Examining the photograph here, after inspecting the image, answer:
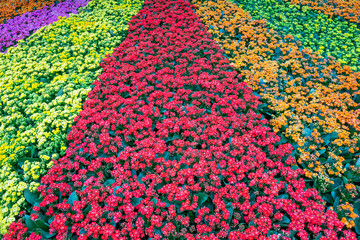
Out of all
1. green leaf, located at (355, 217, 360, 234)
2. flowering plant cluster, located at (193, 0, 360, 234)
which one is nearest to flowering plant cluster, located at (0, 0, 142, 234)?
flowering plant cluster, located at (193, 0, 360, 234)

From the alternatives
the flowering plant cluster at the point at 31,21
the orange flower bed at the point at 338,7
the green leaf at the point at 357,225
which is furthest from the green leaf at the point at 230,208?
the orange flower bed at the point at 338,7

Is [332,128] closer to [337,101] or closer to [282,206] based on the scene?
[337,101]

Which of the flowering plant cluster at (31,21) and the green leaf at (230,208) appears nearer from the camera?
the green leaf at (230,208)

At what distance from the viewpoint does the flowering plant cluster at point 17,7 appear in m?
11.1

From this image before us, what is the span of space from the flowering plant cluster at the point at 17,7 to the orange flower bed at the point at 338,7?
12.7 meters

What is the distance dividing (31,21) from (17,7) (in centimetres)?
279

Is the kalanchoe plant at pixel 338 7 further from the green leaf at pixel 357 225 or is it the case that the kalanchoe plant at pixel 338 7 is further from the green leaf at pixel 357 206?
the green leaf at pixel 357 225

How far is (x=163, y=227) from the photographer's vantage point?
375 cm

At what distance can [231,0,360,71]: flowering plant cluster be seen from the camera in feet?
26.7

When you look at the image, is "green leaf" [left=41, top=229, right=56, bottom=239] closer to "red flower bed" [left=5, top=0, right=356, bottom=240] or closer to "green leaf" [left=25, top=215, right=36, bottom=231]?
"red flower bed" [left=5, top=0, right=356, bottom=240]

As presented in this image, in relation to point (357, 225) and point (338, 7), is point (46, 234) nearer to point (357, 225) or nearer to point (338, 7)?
point (357, 225)

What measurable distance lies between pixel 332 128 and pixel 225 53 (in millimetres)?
4288

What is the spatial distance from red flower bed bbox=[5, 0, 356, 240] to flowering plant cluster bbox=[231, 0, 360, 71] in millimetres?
4254

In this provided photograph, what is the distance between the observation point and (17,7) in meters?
11.8
